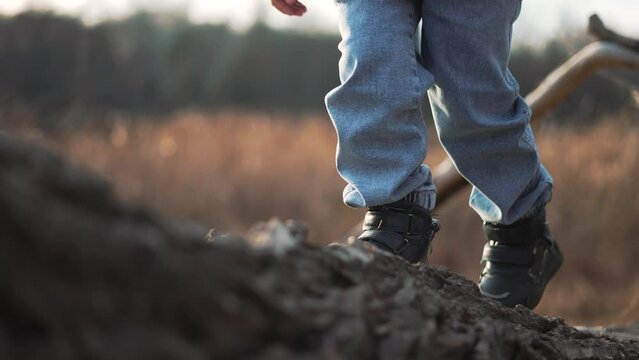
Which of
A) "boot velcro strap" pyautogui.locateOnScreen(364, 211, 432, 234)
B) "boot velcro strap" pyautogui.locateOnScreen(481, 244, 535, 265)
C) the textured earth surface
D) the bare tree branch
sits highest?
the bare tree branch

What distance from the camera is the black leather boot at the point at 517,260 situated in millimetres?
1927

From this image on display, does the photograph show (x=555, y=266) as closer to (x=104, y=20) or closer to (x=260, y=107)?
(x=104, y=20)

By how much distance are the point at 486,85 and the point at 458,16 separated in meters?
0.15

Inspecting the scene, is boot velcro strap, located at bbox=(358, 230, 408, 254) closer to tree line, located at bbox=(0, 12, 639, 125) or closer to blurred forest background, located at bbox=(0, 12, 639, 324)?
blurred forest background, located at bbox=(0, 12, 639, 324)

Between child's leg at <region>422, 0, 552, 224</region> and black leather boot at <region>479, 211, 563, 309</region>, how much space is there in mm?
67

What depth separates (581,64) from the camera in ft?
9.80

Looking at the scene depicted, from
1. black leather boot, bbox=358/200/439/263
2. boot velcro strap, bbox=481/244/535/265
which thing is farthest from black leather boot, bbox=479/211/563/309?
black leather boot, bbox=358/200/439/263

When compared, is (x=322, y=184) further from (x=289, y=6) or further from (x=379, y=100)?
(x=379, y=100)

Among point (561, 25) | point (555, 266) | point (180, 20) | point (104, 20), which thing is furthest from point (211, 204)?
point (180, 20)

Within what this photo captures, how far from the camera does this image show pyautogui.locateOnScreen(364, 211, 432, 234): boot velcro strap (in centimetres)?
168

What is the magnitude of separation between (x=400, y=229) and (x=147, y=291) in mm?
1013

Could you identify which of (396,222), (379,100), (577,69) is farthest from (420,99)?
(577,69)

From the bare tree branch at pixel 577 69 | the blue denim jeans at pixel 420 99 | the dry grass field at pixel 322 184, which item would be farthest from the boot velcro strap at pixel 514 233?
the dry grass field at pixel 322 184

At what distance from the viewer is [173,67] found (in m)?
12.1
